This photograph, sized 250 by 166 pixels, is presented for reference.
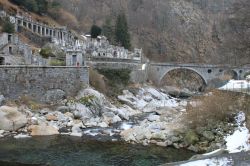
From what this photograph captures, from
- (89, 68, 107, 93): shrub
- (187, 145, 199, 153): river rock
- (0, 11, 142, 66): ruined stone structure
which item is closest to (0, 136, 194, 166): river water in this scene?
(187, 145, 199, 153): river rock

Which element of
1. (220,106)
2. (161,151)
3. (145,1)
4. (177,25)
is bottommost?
(161,151)

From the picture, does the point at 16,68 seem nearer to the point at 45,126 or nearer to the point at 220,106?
the point at 45,126

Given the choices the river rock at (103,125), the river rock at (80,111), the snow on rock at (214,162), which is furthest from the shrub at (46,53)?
the snow on rock at (214,162)

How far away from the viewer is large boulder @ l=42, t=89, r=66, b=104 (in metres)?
40.1

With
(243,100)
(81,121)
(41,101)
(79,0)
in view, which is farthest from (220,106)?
(79,0)

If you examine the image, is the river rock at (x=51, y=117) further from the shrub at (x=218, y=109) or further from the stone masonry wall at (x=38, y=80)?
the shrub at (x=218, y=109)

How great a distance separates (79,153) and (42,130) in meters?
6.70

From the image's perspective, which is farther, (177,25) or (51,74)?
(177,25)

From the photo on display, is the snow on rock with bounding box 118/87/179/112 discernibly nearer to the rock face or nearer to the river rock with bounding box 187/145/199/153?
the rock face

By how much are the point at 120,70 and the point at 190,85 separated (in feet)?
141

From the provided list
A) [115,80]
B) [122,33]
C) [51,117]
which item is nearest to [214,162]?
[51,117]

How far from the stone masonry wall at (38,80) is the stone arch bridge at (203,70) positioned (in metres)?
36.6

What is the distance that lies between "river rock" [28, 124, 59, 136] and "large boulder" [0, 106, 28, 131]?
1.02 metres

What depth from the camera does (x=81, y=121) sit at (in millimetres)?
36562
